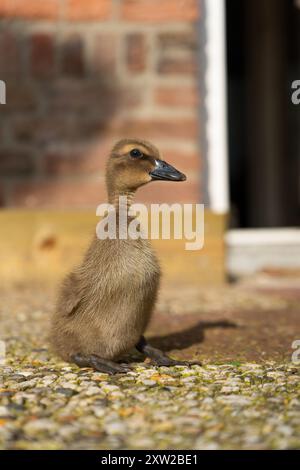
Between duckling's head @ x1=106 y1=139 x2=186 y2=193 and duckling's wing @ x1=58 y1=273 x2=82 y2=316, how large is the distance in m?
0.56

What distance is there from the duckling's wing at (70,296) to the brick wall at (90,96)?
320 centimetres

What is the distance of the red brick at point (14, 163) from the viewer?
7.14 m

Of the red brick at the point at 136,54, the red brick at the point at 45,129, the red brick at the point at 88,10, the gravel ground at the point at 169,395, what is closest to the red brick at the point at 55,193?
the red brick at the point at 45,129

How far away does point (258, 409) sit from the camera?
10.0 feet

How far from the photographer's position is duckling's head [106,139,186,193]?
3887 millimetres

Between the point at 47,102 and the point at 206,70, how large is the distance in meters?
1.72

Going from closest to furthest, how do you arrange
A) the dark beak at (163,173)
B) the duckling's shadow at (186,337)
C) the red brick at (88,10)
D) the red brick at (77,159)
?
the dark beak at (163,173), the duckling's shadow at (186,337), the red brick at (88,10), the red brick at (77,159)

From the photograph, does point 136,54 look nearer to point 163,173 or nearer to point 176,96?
point 176,96

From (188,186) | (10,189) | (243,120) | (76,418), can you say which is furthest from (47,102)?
(243,120)

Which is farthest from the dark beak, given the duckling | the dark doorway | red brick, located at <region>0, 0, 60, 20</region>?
the dark doorway

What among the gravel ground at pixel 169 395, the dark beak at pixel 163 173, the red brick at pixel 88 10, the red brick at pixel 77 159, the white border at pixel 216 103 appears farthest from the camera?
the white border at pixel 216 103
